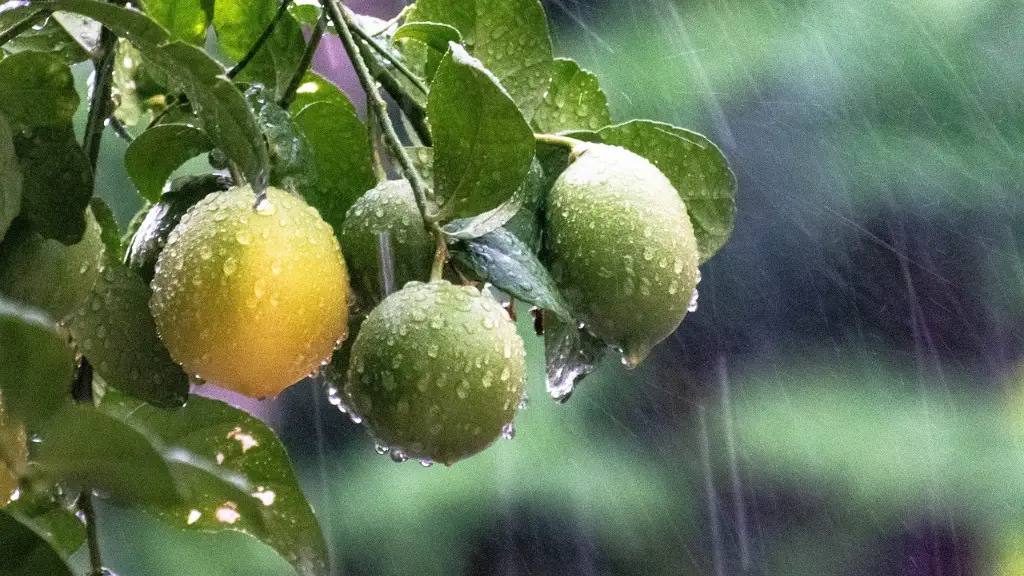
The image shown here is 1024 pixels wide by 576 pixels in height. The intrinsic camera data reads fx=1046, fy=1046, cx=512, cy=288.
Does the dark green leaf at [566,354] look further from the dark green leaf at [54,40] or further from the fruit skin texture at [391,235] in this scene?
the dark green leaf at [54,40]

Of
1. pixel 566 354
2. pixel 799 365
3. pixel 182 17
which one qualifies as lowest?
pixel 799 365

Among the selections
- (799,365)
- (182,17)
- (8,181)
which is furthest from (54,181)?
(799,365)

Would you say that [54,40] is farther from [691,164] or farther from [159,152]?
[691,164]

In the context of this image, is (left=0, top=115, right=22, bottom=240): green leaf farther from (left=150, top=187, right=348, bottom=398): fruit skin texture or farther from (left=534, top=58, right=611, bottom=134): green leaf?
(left=534, top=58, right=611, bottom=134): green leaf

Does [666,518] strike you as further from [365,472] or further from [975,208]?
[975,208]

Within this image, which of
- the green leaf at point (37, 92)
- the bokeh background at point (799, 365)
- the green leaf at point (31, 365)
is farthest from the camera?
the bokeh background at point (799, 365)

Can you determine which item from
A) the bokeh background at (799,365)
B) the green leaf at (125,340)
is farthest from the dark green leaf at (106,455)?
the bokeh background at (799,365)

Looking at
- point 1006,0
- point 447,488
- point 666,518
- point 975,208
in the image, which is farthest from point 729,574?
point 1006,0
